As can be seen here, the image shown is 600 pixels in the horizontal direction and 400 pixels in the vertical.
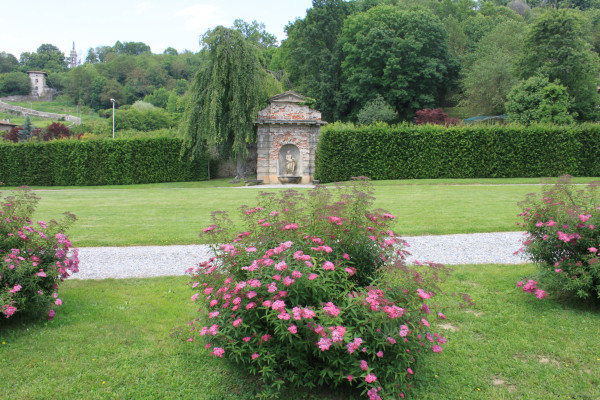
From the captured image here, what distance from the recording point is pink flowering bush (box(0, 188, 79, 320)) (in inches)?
152

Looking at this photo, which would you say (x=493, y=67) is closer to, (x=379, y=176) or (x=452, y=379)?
(x=379, y=176)

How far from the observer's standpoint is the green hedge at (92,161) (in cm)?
2625

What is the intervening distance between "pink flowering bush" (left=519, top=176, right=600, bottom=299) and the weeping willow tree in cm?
1966

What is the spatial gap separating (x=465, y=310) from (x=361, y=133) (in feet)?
66.0

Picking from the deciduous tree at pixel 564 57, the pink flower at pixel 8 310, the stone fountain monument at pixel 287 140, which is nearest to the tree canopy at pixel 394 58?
the deciduous tree at pixel 564 57

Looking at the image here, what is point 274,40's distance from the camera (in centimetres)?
6262

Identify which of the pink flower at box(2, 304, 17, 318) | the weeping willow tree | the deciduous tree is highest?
the deciduous tree

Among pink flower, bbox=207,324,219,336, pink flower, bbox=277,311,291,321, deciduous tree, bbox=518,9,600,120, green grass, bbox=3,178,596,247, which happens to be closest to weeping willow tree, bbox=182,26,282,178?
green grass, bbox=3,178,596,247

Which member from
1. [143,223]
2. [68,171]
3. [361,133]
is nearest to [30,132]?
[68,171]

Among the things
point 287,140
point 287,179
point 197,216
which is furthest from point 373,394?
point 287,140

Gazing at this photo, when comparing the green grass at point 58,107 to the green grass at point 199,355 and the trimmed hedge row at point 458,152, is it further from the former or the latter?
the green grass at point 199,355

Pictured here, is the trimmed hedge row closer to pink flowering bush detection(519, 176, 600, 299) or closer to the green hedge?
the green hedge

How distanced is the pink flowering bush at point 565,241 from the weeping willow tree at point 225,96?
774 inches

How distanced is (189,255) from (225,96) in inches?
717
